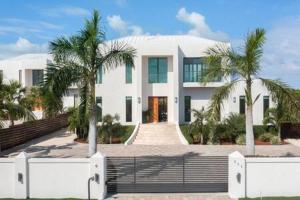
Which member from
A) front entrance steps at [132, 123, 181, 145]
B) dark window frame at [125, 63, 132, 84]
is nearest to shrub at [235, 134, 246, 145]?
front entrance steps at [132, 123, 181, 145]

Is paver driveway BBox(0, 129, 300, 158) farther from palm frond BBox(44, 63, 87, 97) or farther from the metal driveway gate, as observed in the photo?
the metal driveway gate

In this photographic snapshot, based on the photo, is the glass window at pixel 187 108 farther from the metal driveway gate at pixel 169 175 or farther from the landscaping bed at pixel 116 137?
the metal driveway gate at pixel 169 175

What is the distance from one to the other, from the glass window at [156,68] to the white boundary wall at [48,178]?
20.4m

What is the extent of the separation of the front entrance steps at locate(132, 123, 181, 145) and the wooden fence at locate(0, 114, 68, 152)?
24.4 ft

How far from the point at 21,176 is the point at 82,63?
4.82 metres

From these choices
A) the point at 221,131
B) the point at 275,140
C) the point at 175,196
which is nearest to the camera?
the point at 175,196

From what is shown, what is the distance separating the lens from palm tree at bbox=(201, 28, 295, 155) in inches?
656

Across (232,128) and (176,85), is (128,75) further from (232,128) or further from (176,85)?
(232,128)

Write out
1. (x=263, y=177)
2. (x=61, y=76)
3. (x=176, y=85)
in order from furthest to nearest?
(x=176, y=85)
(x=61, y=76)
(x=263, y=177)

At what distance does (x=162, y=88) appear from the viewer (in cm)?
3366

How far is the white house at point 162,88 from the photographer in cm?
3251

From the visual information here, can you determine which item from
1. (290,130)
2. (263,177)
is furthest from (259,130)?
(263,177)

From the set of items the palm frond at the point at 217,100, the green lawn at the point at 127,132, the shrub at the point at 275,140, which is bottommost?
the shrub at the point at 275,140

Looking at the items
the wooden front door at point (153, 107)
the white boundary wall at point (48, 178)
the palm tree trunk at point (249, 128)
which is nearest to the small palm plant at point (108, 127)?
the wooden front door at point (153, 107)
